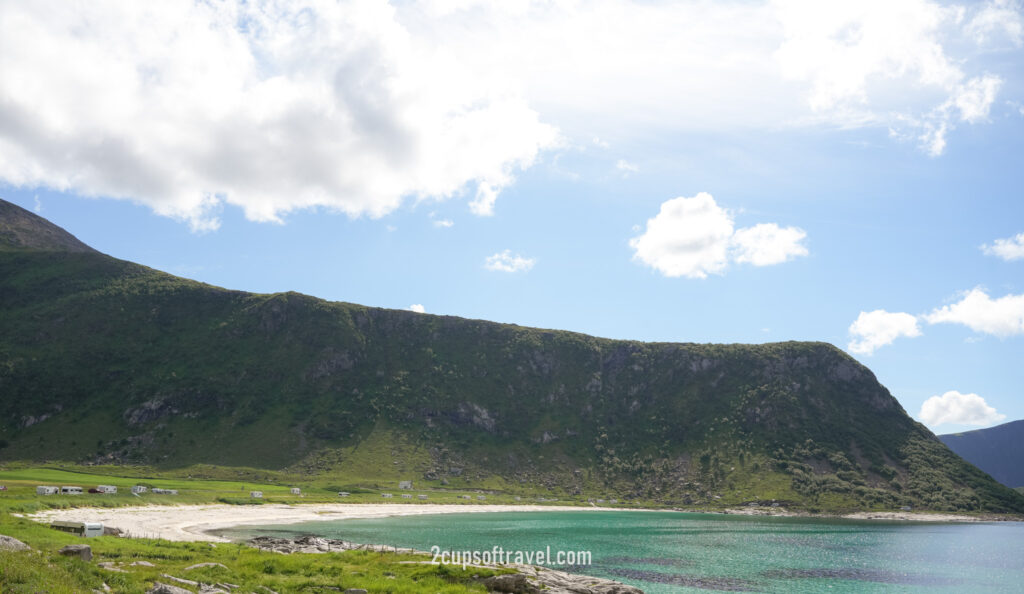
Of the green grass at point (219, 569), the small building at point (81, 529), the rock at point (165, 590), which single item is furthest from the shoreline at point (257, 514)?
the rock at point (165, 590)

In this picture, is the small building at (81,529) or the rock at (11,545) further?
the small building at (81,529)

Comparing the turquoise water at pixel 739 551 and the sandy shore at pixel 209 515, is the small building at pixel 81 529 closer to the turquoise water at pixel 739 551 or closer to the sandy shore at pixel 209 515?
the sandy shore at pixel 209 515

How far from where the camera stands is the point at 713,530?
4478 inches

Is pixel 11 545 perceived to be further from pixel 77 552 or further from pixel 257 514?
pixel 257 514

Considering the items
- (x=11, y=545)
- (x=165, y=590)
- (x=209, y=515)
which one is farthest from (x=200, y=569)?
(x=209, y=515)

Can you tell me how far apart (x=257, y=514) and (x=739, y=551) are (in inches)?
3306

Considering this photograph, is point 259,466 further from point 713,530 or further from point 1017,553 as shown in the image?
point 1017,553

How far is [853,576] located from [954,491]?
171652 millimetres

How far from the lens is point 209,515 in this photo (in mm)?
97938

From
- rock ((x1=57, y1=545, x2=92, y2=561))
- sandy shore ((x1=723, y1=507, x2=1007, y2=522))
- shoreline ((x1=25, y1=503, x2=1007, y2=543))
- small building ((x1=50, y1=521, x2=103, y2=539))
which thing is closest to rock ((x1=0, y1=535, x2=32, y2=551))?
rock ((x1=57, y1=545, x2=92, y2=561))

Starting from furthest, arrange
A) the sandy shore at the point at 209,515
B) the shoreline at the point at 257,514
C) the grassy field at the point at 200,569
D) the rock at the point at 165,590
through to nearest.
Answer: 1. the shoreline at the point at 257,514
2. the sandy shore at the point at 209,515
3. the rock at the point at 165,590
4. the grassy field at the point at 200,569

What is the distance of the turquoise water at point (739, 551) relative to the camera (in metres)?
60.2

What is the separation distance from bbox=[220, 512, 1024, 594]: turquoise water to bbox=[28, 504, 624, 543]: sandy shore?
6.89 metres

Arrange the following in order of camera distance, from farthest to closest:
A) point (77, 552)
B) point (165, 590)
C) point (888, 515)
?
point (888, 515), point (77, 552), point (165, 590)
